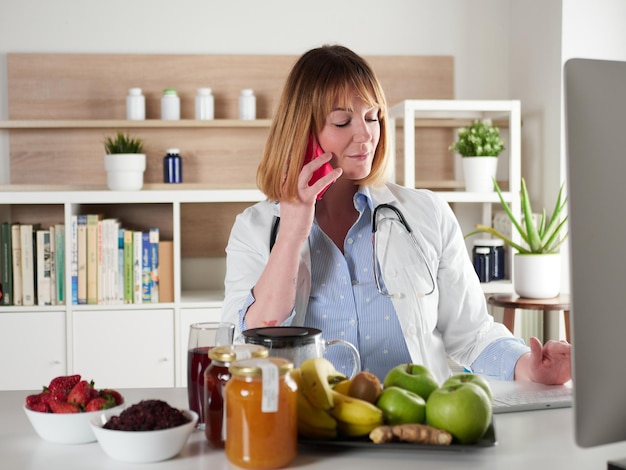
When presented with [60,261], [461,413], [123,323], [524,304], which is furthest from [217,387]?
[60,261]

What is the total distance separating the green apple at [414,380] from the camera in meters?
1.26

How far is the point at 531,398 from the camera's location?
4.90ft

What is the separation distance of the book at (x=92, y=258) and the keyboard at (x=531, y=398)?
213cm

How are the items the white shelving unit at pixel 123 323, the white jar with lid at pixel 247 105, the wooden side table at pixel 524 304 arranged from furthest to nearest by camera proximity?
the white jar with lid at pixel 247 105 < the white shelving unit at pixel 123 323 < the wooden side table at pixel 524 304

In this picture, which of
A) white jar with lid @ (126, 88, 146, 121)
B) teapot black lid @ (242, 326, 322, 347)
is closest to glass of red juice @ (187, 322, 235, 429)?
teapot black lid @ (242, 326, 322, 347)

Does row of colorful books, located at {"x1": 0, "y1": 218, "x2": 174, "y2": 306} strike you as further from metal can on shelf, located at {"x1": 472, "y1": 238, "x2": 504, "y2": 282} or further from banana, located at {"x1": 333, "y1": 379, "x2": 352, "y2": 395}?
banana, located at {"x1": 333, "y1": 379, "x2": 352, "y2": 395}

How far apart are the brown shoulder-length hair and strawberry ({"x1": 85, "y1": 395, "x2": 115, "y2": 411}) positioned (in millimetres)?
779

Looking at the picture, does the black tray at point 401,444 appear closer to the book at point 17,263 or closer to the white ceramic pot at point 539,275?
the white ceramic pot at point 539,275

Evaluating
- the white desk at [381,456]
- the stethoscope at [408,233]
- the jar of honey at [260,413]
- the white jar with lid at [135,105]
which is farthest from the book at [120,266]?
the jar of honey at [260,413]

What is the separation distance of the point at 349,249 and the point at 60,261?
1.73 meters

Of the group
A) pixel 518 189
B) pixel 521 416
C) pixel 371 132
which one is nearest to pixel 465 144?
pixel 518 189

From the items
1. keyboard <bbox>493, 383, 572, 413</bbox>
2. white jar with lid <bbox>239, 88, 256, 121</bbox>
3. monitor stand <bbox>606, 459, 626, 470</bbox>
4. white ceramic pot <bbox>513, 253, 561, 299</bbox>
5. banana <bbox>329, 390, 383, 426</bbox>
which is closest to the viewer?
monitor stand <bbox>606, 459, 626, 470</bbox>

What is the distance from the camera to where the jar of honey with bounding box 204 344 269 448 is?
122 cm

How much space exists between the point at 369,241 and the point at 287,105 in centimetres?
39
